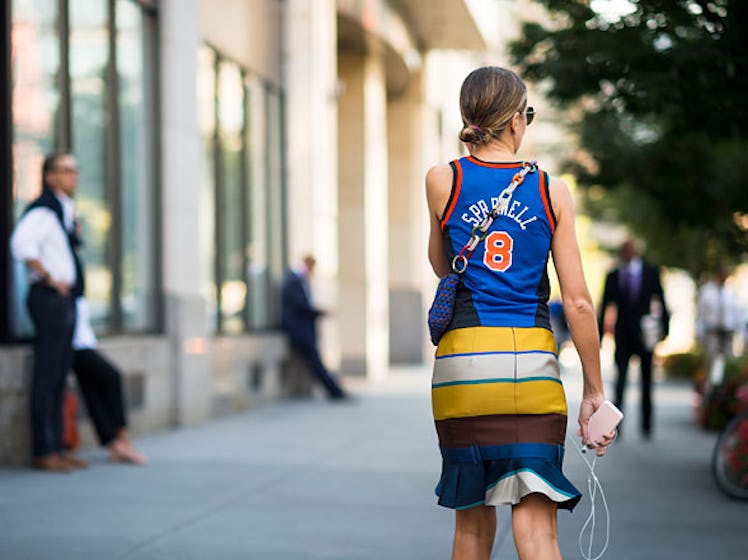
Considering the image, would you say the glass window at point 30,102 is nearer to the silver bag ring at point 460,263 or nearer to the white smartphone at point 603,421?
the silver bag ring at point 460,263

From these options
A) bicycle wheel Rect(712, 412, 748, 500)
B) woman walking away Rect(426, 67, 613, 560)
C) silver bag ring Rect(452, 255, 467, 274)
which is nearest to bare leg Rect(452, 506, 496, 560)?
woman walking away Rect(426, 67, 613, 560)

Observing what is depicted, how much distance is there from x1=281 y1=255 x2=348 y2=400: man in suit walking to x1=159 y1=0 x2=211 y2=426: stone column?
3.29 meters

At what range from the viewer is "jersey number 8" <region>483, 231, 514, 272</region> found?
3475 mm

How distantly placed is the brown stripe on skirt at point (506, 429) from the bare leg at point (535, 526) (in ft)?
0.54

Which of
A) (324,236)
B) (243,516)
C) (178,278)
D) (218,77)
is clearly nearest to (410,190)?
(324,236)

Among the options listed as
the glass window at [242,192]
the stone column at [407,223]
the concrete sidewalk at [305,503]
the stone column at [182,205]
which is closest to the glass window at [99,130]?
the stone column at [182,205]

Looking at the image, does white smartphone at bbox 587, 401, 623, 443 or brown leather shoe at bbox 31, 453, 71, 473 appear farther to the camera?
brown leather shoe at bbox 31, 453, 71, 473

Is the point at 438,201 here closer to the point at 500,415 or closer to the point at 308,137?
the point at 500,415

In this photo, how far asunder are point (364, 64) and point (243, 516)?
15.7 metres

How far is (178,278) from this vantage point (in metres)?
12.2

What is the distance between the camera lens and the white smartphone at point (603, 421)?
3460 mm

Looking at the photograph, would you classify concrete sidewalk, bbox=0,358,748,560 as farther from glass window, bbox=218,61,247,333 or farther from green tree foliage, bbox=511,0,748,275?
glass window, bbox=218,61,247,333

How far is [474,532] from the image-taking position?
3.50m

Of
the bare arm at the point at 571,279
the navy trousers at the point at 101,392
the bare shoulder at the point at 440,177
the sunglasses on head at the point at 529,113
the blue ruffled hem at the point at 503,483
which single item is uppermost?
the sunglasses on head at the point at 529,113
